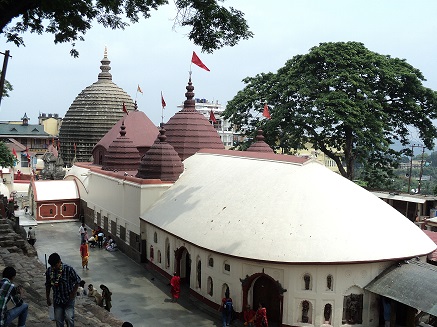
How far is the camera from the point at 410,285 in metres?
14.6

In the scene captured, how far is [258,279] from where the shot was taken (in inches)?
635

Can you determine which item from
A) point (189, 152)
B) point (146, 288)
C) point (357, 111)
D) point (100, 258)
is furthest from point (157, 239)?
point (357, 111)

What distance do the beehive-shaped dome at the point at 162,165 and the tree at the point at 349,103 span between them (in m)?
11.5

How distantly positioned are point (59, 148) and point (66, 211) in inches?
598

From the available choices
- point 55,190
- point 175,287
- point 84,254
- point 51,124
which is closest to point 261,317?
point 175,287

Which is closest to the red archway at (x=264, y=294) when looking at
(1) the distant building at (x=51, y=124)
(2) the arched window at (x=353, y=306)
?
(2) the arched window at (x=353, y=306)

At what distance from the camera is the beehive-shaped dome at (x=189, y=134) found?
29.1 meters

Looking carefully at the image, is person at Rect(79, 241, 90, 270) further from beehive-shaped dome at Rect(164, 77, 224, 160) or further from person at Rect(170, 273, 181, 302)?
beehive-shaped dome at Rect(164, 77, 224, 160)

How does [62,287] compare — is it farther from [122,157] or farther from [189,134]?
[122,157]

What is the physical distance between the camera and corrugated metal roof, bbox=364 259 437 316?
13.9 meters

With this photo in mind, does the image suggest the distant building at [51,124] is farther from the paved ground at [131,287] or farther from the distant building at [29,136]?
the paved ground at [131,287]

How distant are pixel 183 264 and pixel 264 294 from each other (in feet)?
16.7

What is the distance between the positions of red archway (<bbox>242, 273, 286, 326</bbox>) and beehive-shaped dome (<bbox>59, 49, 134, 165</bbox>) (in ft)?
111

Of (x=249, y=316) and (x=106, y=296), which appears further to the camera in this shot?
(x=106, y=296)
